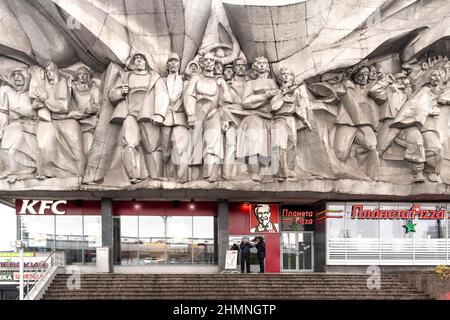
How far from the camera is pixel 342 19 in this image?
24109mm

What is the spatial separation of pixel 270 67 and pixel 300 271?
33.3 feet

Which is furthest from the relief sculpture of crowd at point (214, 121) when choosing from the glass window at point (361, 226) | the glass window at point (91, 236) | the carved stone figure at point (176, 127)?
the glass window at point (91, 236)

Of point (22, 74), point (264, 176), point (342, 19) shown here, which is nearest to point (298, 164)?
point (264, 176)

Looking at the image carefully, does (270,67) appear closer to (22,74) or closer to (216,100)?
(216,100)

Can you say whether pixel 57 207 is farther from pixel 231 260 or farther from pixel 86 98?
pixel 231 260

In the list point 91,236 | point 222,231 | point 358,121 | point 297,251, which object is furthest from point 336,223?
point 91,236

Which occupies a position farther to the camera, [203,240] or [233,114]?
[203,240]

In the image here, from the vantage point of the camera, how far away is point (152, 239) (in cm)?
2842

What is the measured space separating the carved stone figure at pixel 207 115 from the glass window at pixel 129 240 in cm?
570

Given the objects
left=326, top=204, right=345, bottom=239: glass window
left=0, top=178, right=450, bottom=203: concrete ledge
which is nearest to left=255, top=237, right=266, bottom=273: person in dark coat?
left=0, top=178, right=450, bottom=203: concrete ledge

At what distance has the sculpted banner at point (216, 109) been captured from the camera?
78.6ft

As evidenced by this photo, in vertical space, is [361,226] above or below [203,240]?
above

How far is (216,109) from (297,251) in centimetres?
882
